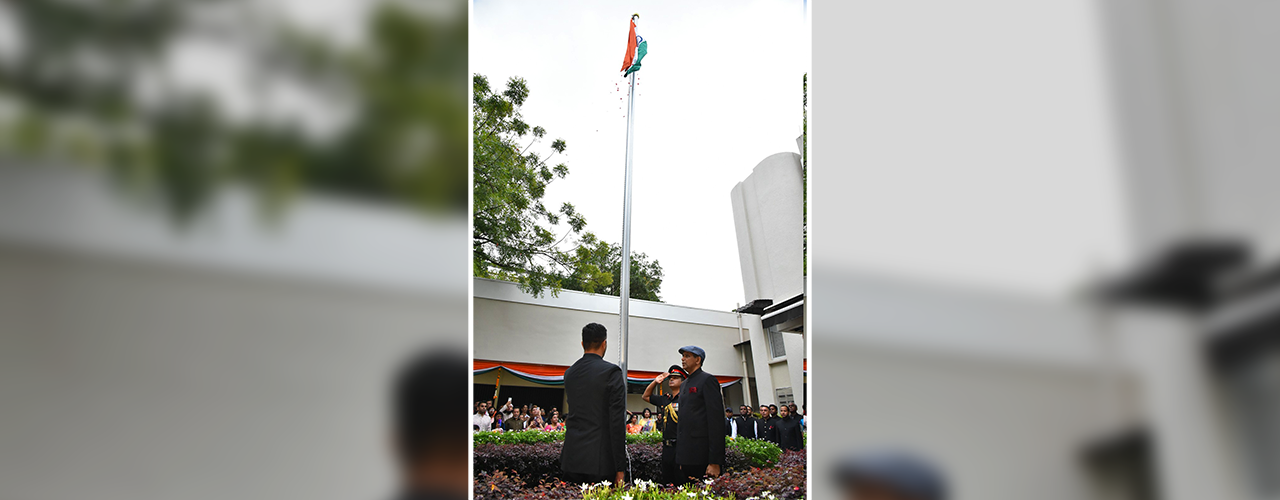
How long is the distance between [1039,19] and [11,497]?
2.21 metres

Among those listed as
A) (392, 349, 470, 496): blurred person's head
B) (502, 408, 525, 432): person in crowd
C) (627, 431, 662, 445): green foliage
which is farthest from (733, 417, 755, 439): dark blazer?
(392, 349, 470, 496): blurred person's head

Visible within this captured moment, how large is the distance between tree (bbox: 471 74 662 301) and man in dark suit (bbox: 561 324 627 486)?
83 centimetres

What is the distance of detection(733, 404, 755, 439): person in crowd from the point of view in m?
4.48

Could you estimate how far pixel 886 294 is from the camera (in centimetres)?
138

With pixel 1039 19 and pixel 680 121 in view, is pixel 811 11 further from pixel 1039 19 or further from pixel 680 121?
pixel 680 121

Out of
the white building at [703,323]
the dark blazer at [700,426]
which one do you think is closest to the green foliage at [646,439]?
the white building at [703,323]

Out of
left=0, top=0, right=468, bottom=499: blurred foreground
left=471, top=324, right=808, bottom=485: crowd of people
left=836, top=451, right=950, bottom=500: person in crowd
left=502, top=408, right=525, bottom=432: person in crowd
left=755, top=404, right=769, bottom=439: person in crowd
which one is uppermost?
left=0, top=0, right=468, bottom=499: blurred foreground

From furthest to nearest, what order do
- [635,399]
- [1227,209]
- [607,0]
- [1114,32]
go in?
[635,399], [607,0], [1114,32], [1227,209]

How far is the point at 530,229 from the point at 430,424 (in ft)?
8.05

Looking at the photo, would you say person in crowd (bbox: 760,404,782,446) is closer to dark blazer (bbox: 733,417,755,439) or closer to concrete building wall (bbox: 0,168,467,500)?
dark blazer (bbox: 733,417,755,439)

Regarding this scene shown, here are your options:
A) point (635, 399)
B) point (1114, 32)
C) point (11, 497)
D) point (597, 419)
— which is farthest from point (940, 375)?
point (635, 399)

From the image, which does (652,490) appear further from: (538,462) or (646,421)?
(646,421)

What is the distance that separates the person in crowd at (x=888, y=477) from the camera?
1.34 metres

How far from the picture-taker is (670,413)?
4281 millimetres
